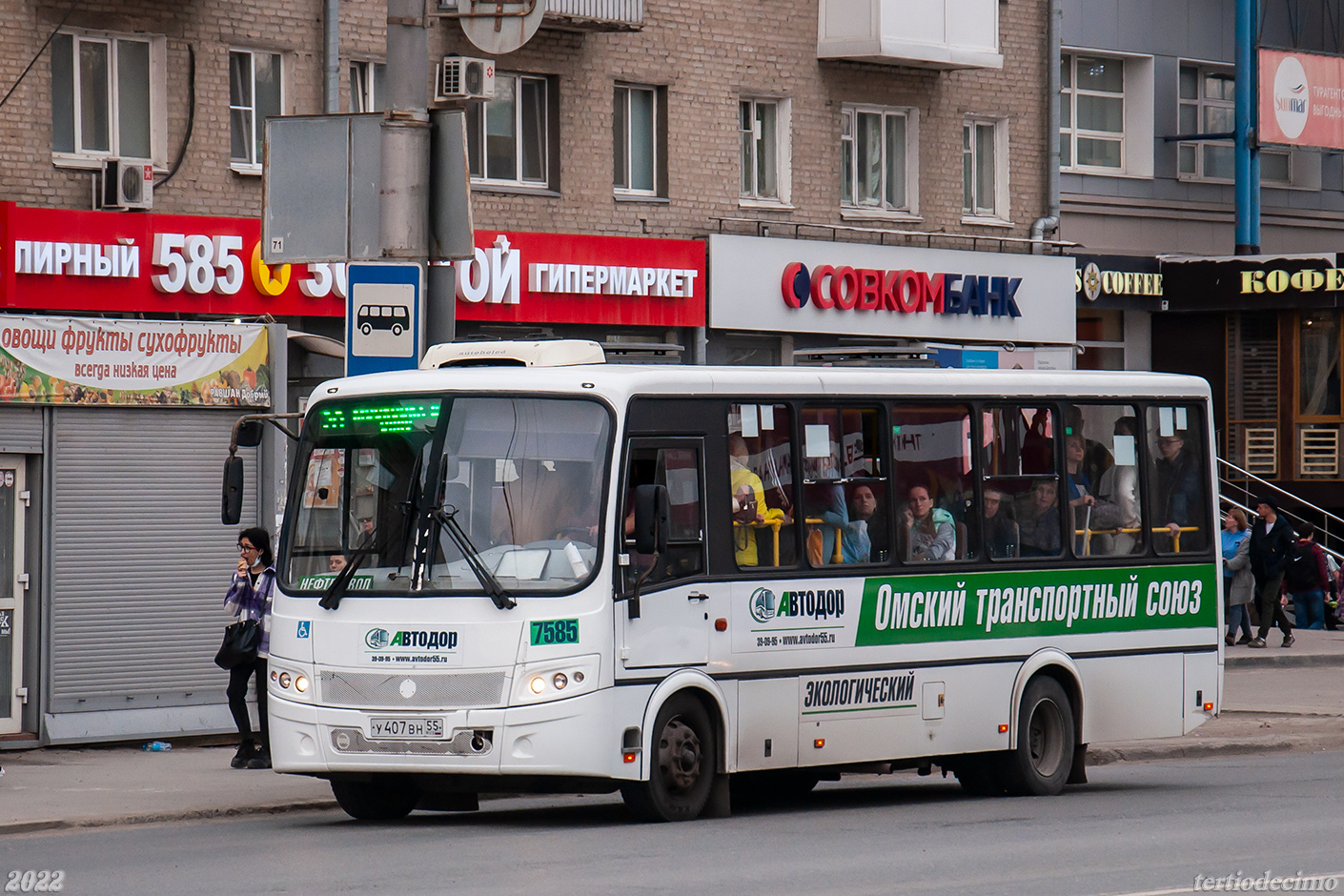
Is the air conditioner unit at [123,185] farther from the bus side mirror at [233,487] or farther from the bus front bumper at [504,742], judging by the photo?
the bus front bumper at [504,742]

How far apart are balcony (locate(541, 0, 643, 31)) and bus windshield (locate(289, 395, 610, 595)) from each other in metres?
11.6

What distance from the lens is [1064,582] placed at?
15.0 m

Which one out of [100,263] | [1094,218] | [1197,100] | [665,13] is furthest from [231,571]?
[1197,100]

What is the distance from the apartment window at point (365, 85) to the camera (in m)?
23.1

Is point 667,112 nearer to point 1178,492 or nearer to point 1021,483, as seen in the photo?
point 1178,492

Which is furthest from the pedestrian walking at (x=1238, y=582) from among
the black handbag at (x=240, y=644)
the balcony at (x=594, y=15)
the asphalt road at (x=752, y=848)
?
the black handbag at (x=240, y=644)

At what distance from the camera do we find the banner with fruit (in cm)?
1764

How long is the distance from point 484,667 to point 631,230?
13461mm

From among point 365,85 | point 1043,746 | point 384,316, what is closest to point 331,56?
point 365,85

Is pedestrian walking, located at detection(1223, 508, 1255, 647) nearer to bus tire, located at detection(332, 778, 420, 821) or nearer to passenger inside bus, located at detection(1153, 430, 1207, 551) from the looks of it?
passenger inside bus, located at detection(1153, 430, 1207, 551)

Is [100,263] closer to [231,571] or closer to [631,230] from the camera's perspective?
[231,571]

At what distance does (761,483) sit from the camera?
530 inches

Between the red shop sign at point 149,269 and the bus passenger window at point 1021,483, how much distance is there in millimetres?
8489

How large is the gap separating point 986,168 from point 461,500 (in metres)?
18.2
